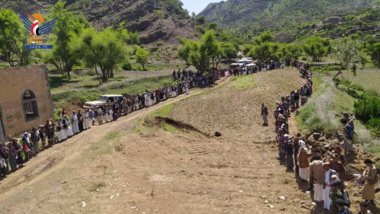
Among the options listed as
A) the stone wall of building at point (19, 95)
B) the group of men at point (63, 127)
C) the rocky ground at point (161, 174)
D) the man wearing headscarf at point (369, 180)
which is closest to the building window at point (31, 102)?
the stone wall of building at point (19, 95)

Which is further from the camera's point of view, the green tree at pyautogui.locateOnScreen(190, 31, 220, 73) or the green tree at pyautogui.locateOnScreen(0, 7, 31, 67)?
the green tree at pyautogui.locateOnScreen(190, 31, 220, 73)

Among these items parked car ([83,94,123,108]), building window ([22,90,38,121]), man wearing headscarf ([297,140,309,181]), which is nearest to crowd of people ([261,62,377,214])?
man wearing headscarf ([297,140,309,181])

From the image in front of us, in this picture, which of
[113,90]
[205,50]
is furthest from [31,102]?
[205,50]

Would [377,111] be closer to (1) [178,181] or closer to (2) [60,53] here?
(1) [178,181]

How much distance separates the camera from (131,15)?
103312 millimetres

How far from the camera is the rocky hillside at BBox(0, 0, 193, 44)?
92750 millimetres

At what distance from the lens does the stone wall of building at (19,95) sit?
57.8 feet

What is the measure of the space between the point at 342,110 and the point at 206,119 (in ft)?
30.9

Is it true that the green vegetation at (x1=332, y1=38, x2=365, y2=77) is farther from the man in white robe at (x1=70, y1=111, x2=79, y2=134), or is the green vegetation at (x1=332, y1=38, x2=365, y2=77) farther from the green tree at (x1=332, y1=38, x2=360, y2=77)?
the man in white robe at (x1=70, y1=111, x2=79, y2=134)

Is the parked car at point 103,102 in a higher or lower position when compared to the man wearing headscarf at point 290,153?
higher

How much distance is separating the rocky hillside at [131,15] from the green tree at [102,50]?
191ft

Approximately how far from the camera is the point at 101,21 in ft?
337

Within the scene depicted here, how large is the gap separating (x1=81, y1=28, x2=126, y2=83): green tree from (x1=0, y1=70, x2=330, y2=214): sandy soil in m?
15.0

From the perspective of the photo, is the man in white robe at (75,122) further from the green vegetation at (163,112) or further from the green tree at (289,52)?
the green tree at (289,52)
